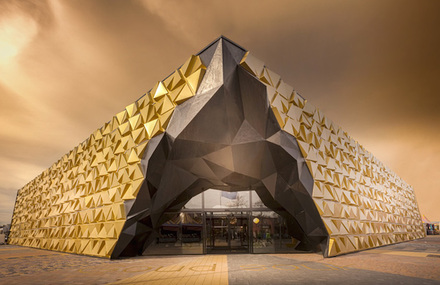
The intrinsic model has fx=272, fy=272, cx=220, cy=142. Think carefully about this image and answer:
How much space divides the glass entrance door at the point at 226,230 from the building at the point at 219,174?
0.06 meters

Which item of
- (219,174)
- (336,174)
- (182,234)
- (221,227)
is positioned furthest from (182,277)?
(336,174)

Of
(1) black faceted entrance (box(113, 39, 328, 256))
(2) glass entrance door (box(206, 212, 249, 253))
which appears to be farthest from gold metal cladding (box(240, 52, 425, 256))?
(2) glass entrance door (box(206, 212, 249, 253))

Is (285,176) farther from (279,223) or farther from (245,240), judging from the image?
(245,240)

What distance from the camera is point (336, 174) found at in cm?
1588

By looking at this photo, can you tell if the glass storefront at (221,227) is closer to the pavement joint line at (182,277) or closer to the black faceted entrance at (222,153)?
the black faceted entrance at (222,153)

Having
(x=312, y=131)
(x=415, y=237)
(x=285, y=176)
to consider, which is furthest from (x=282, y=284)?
(x=415, y=237)

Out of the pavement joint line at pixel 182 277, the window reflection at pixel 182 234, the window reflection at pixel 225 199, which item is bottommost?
the pavement joint line at pixel 182 277

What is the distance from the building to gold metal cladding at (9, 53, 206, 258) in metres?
0.07

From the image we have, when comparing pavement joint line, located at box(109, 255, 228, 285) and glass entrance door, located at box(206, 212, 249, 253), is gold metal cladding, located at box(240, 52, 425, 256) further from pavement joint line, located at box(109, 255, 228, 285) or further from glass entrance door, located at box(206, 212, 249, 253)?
pavement joint line, located at box(109, 255, 228, 285)

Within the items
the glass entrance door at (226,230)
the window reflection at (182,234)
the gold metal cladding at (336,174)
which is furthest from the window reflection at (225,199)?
the gold metal cladding at (336,174)

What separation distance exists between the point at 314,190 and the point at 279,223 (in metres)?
4.07

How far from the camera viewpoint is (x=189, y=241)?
1598cm

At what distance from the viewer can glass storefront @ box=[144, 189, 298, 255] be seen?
1571 cm

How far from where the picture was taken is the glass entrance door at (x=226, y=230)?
632 inches
